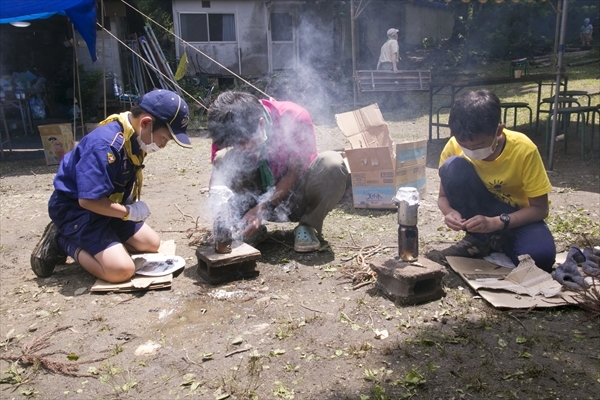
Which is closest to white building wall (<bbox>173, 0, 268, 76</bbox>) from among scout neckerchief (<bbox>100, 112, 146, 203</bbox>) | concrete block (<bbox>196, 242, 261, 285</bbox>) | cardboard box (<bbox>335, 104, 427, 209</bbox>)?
cardboard box (<bbox>335, 104, 427, 209</bbox>)

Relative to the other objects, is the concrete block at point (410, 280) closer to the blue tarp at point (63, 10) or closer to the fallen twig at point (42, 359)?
the fallen twig at point (42, 359)

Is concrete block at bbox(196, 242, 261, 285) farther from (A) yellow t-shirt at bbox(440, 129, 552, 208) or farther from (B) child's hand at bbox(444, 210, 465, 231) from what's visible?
(A) yellow t-shirt at bbox(440, 129, 552, 208)

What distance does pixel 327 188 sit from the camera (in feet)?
10.9

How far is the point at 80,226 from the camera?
2.92m

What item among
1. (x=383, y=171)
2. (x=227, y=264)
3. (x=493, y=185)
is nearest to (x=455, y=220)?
(x=493, y=185)

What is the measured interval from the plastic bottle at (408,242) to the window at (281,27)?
1340 centimetres

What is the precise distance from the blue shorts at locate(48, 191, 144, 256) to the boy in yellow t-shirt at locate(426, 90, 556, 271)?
2067 mm

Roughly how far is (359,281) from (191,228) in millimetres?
1644

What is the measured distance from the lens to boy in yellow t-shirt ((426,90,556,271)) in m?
2.66

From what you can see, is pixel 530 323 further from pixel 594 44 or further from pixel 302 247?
pixel 594 44

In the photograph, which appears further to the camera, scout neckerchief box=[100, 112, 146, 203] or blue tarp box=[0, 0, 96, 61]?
blue tarp box=[0, 0, 96, 61]

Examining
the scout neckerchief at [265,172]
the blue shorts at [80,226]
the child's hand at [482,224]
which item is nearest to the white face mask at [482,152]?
the child's hand at [482,224]

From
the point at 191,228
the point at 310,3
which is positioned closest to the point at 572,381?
the point at 191,228

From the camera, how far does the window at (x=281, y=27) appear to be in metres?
15.0
